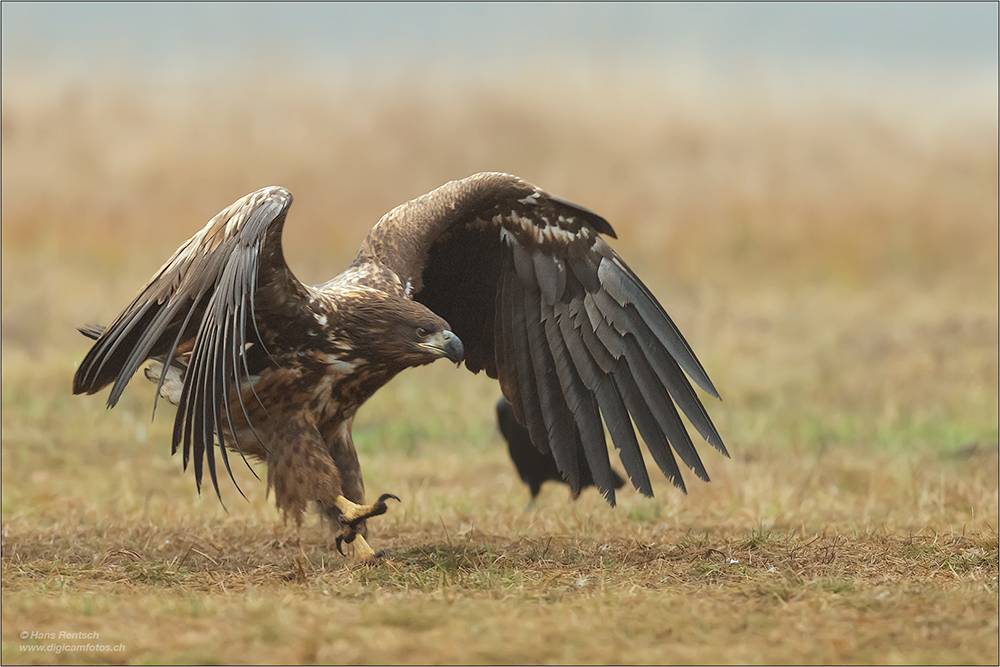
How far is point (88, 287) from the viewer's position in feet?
43.6

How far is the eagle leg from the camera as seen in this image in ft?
15.7

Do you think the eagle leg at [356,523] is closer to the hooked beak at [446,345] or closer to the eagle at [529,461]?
the hooked beak at [446,345]

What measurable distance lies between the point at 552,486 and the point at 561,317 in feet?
9.72

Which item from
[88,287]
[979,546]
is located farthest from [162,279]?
[88,287]

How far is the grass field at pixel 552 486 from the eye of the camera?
3.58 m

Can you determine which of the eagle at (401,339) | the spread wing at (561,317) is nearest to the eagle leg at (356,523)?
the eagle at (401,339)

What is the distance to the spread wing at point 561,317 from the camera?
5.20 metres

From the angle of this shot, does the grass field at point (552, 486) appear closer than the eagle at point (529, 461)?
Yes

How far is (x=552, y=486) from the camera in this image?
8172 mm

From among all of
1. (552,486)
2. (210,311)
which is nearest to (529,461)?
(552,486)

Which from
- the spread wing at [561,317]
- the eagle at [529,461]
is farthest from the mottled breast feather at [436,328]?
the eagle at [529,461]

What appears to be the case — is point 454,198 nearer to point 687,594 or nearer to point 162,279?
point 162,279

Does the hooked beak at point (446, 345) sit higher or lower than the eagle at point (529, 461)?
higher

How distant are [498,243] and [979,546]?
2465mm
